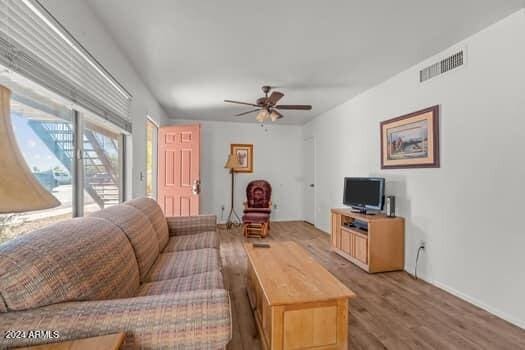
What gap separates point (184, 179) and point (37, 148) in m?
2.93

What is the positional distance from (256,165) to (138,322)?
4991 millimetres

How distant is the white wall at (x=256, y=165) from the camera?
5684mm

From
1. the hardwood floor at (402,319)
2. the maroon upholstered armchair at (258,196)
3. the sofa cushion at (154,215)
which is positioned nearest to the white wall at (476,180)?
the hardwood floor at (402,319)

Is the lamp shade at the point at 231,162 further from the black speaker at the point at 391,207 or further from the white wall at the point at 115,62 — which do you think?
the black speaker at the point at 391,207

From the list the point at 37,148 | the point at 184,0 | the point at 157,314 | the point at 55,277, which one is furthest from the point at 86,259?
the point at 184,0

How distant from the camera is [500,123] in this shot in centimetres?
208

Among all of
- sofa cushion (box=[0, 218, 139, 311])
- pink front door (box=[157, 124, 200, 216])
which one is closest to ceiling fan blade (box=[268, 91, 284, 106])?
pink front door (box=[157, 124, 200, 216])

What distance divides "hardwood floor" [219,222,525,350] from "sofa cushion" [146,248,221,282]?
49 centimetres

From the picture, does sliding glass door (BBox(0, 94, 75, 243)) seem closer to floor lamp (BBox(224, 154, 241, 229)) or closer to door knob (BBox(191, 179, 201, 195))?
door knob (BBox(191, 179, 201, 195))

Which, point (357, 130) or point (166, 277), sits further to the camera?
point (357, 130)

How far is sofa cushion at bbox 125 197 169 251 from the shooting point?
2.33 m

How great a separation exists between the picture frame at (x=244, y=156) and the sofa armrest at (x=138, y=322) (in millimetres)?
4786

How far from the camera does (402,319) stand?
201 cm

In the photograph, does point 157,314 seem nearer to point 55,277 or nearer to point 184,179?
point 55,277
